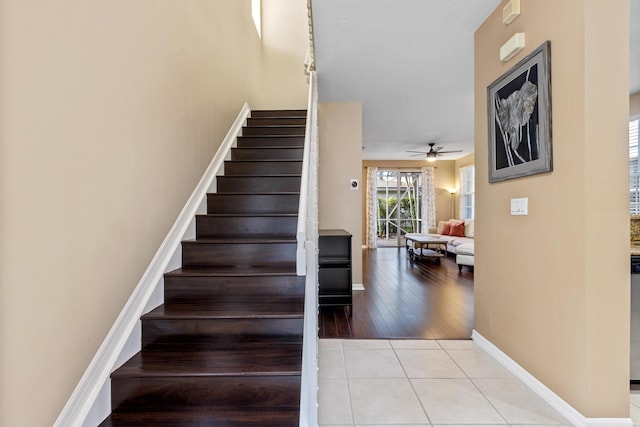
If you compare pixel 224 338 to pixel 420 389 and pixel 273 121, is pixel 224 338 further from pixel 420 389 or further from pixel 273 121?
pixel 273 121

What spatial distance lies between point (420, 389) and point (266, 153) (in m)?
2.57

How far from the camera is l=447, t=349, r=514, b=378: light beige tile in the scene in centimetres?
221

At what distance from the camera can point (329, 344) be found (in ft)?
8.82

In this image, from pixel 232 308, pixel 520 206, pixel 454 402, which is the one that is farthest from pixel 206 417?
pixel 520 206

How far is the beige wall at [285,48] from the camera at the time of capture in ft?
17.5

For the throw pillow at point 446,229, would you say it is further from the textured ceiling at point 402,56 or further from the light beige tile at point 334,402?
the light beige tile at point 334,402

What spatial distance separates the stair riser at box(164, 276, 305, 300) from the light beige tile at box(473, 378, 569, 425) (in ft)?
4.33

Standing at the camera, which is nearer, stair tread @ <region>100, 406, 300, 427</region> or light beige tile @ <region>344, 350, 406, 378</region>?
stair tread @ <region>100, 406, 300, 427</region>

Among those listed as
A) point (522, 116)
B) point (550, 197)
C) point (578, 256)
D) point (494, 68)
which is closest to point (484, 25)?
point (494, 68)

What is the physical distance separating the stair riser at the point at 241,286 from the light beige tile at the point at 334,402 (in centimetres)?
61

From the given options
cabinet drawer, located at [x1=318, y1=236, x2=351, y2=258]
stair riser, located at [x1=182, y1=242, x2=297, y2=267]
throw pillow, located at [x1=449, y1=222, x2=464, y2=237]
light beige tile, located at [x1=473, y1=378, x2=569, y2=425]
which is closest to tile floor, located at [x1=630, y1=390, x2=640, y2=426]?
light beige tile, located at [x1=473, y1=378, x2=569, y2=425]

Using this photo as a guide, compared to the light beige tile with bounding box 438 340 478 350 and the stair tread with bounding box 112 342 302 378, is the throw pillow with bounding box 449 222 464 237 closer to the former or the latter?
the light beige tile with bounding box 438 340 478 350

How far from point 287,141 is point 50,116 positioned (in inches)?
102

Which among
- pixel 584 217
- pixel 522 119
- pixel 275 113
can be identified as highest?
pixel 275 113
